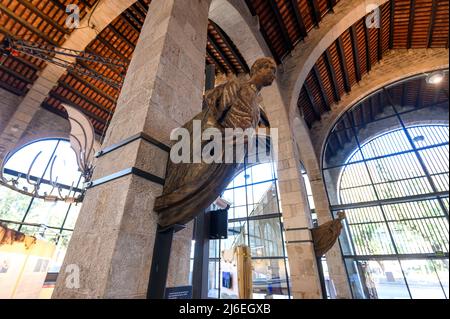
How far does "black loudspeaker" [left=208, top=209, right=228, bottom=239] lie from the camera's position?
1.44m

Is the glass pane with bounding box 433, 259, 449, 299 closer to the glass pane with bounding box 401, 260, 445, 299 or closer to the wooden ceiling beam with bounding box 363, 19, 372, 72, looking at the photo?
the glass pane with bounding box 401, 260, 445, 299

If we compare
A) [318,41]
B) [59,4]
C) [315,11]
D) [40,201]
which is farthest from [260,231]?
[59,4]

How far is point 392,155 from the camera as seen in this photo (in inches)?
241

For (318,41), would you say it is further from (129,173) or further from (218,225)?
(129,173)

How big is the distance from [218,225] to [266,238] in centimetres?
799

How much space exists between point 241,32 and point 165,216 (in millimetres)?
4385

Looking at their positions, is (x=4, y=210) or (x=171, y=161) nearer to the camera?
(x=171, y=161)

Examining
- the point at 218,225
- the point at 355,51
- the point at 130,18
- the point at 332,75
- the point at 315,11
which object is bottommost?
the point at 218,225

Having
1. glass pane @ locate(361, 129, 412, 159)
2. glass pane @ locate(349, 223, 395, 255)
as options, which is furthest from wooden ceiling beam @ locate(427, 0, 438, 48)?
glass pane @ locate(349, 223, 395, 255)

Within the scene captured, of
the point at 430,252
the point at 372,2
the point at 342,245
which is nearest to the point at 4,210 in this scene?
the point at 342,245

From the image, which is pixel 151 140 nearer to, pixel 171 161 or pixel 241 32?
pixel 171 161

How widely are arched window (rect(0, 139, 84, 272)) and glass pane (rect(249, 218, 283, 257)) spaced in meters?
6.86

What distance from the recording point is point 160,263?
1.04 metres

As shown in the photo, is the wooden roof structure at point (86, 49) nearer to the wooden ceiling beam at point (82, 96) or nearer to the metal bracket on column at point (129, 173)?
the wooden ceiling beam at point (82, 96)
